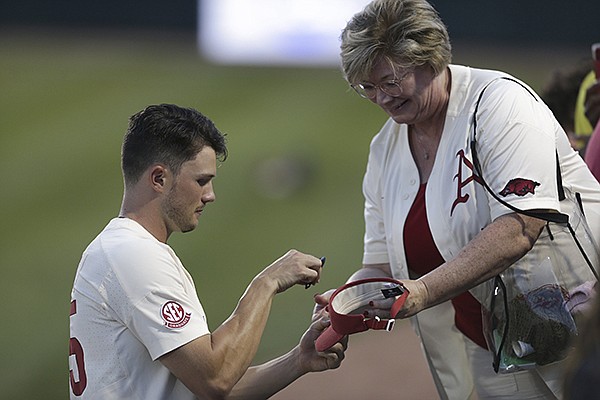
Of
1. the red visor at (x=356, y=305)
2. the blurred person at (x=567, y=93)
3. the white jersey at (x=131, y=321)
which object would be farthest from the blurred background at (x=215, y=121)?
the red visor at (x=356, y=305)

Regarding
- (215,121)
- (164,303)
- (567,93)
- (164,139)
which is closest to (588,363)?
(164,303)

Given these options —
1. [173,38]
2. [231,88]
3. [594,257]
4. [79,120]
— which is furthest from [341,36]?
[173,38]

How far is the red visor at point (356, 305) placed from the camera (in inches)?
114

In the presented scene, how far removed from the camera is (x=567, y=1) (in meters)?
14.5

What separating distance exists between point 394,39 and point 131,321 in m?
1.18

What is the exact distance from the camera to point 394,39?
10.3 ft

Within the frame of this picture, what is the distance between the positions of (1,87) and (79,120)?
2.13 m

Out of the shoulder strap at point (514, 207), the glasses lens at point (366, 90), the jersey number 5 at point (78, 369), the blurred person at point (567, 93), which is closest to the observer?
the jersey number 5 at point (78, 369)

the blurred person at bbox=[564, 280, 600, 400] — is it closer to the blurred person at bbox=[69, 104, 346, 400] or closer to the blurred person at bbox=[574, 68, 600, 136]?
the blurred person at bbox=[69, 104, 346, 400]

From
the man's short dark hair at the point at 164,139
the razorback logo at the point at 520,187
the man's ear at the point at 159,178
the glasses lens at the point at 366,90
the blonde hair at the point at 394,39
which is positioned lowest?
the razorback logo at the point at 520,187

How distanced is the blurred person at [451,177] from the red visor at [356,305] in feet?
0.14

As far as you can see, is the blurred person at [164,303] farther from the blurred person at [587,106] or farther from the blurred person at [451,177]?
the blurred person at [587,106]

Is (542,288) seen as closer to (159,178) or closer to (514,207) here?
(514,207)

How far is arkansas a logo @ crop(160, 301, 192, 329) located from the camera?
278 centimetres
